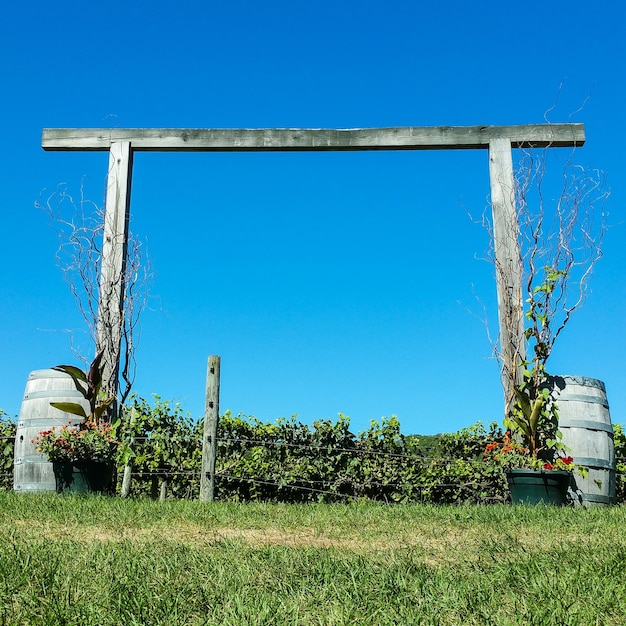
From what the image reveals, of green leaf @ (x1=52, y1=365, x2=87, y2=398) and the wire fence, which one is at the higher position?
green leaf @ (x1=52, y1=365, x2=87, y2=398)

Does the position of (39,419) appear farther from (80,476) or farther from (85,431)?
(80,476)

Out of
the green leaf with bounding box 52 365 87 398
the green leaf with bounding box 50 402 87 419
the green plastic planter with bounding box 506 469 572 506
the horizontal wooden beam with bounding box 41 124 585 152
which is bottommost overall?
the green plastic planter with bounding box 506 469 572 506

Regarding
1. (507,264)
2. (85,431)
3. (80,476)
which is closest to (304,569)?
(80,476)

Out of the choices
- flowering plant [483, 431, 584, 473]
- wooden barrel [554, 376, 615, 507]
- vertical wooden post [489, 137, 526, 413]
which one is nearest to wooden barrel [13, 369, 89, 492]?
flowering plant [483, 431, 584, 473]

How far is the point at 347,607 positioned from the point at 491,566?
962mm

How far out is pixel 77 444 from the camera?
666 centimetres

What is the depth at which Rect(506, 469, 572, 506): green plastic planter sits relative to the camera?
20.5 feet

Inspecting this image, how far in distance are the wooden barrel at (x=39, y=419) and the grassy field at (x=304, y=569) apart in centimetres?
213

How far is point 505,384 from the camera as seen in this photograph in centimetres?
702

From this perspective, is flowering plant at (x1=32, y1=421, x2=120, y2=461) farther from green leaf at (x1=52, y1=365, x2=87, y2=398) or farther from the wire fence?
the wire fence

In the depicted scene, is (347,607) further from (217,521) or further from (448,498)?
(448,498)

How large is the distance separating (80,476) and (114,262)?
2.20m

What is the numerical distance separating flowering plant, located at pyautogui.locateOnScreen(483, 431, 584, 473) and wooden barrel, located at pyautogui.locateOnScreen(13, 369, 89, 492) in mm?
3960

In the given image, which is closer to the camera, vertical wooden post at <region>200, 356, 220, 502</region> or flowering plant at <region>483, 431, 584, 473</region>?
flowering plant at <region>483, 431, 584, 473</region>
